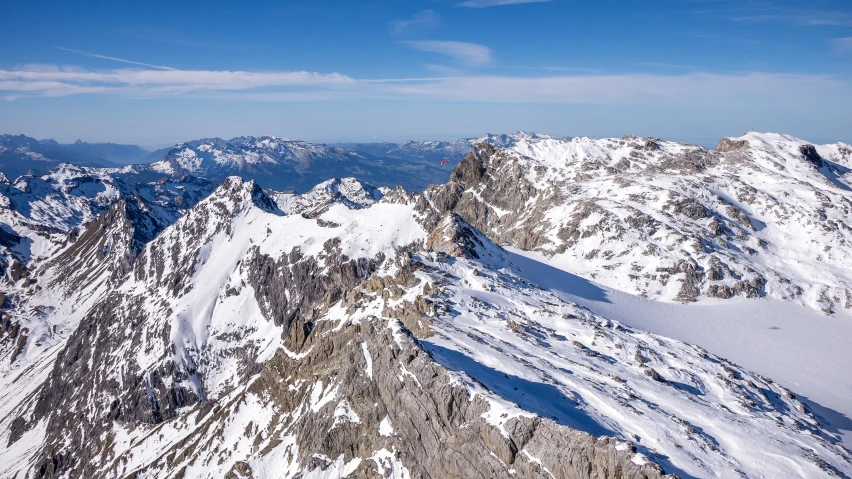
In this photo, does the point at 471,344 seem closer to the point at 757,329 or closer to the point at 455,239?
the point at 455,239

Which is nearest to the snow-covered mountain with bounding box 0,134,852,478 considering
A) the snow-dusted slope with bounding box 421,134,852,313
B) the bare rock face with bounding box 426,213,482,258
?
the bare rock face with bounding box 426,213,482,258

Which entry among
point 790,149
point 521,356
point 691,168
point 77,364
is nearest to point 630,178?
point 691,168

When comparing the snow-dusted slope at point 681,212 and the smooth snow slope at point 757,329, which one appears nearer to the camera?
the smooth snow slope at point 757,329

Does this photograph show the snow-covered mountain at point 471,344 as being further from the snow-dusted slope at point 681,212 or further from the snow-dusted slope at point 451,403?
the snow-dusted slope at point 681,212

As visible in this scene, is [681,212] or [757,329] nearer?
[757,329]

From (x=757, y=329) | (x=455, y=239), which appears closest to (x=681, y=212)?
(x=757, y=329)

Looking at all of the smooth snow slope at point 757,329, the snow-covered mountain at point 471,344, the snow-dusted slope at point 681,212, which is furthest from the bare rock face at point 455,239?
the snow-dusted slope at point 681,212

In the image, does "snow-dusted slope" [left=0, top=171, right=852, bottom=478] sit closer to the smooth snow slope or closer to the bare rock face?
the bare rock face
